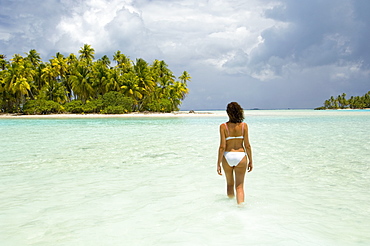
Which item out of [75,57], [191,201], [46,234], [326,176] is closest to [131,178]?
[191,201]

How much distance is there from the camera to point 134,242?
3.43 metres

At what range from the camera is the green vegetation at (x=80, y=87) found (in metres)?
48.1

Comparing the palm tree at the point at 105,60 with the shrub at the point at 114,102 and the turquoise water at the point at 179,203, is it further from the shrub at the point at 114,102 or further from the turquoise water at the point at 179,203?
the turquoise water at the point at 179,203

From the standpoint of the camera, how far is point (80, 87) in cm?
5144

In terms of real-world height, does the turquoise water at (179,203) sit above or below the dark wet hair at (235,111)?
below

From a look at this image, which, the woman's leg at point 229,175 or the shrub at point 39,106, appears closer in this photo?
the woman's leg at point 229,175

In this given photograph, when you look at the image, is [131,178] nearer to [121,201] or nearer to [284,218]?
[121,201]

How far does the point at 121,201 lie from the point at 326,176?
4617mm

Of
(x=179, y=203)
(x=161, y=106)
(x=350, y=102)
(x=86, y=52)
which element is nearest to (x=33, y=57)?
(x=86, y=52)

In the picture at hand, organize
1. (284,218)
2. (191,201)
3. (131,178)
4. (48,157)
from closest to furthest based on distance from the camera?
(284,218)
(191,201)
(131,178)
(48,157)

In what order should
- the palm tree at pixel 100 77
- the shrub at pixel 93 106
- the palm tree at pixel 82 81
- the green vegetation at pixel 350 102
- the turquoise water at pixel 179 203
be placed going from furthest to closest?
the green vegetation at pixel 350 102, the palm tree at pixel 100 77, the palm tree at pixel 82 81, the shrub at pixel 93 106, the turquoise water at pixel 179 203

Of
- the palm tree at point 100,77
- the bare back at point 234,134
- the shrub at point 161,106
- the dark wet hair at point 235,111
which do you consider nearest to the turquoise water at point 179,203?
the bare back at point 234,134

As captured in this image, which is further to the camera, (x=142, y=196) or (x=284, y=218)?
(x=142, y=196)

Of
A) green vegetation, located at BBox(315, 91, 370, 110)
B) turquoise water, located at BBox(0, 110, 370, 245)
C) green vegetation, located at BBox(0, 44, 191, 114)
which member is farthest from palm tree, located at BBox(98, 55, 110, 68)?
green vegetation, located at BBox(315, 91, 370, 110)
